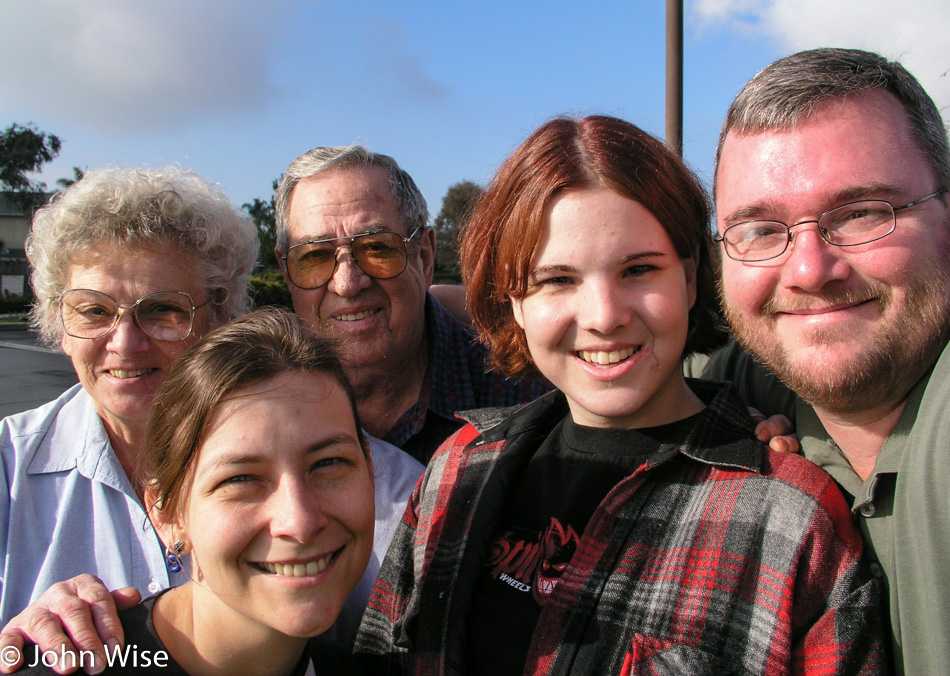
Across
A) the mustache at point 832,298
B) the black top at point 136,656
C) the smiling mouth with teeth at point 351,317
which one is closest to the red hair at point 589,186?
the mustache at point 832,298

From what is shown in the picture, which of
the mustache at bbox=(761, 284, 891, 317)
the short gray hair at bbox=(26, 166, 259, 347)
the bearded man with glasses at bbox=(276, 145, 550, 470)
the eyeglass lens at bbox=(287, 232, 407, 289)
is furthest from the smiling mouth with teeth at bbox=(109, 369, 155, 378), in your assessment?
the mustache at bbox=(761, 284, 891, 317)

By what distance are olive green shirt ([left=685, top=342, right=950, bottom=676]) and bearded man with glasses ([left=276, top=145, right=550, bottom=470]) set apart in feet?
5.50

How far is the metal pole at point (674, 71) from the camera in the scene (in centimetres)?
537

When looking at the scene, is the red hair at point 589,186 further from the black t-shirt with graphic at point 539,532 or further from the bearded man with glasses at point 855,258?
the black t-shirt with graphic at point 539,532

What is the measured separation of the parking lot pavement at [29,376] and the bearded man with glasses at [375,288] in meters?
7.79

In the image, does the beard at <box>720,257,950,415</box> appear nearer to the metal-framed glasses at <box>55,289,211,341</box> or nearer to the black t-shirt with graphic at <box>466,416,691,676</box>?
the black t-shirt with graphic at <box>466,416,691,676</box>

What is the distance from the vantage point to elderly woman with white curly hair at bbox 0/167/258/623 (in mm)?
2238

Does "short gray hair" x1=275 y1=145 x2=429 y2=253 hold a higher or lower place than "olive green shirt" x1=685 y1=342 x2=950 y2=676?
higher

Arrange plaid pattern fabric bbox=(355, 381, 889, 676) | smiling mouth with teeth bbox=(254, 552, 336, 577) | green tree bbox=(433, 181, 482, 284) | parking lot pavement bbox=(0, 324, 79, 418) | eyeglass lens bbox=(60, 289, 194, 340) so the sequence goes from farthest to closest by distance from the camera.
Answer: green tree bbox=(433, 181, 482, 284) → parking lot pavement bbox=(0, 324, 79, 418) → eyeglass lens bbox=(60, 289, 194, 340) → smiling mouth with teeth bbox=(254, 552, 336, 577) → plaid pattern fabric bbox=(355, 381, 889, 676)

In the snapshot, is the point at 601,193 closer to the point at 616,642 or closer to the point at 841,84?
the point at 841,84

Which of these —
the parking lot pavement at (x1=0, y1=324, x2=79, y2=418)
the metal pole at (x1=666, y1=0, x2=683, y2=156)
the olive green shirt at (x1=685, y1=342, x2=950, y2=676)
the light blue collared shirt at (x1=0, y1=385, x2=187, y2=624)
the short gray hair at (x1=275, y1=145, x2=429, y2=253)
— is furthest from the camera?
the parking lot pavement at (x1=0, y1=324, x2=79, y2=418)

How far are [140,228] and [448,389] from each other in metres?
1.49

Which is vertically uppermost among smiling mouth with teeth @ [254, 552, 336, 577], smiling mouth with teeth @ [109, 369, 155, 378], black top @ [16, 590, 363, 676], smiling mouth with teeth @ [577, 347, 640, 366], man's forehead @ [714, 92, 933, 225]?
man's forehead @ [714, 92, 933, 225]

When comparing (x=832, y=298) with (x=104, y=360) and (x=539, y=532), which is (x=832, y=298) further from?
(x=104, y=360)
